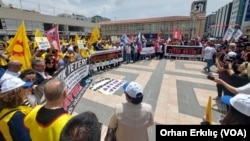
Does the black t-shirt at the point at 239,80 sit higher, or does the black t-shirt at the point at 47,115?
the black t-shirt at the point at 47,115

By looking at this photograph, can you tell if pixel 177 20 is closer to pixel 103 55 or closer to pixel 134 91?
pixel 103 55

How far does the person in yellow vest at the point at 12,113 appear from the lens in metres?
1.62

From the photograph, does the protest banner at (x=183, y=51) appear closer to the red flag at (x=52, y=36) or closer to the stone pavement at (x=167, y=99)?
the stone pavement at (x=167, y=99)

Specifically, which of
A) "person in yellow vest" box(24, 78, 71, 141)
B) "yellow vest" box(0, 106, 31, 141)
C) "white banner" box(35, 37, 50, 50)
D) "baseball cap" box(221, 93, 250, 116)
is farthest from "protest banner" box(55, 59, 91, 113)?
"baseball cap" box(221, 93, 250, 116)

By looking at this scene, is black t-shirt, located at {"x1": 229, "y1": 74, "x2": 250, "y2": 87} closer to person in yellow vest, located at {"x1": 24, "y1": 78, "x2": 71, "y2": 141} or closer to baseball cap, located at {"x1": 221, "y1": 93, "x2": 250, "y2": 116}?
baseball cap, located at {"x1": 221, "y1": 93, "x2": 250, "y2": 116}

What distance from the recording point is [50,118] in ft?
4.74

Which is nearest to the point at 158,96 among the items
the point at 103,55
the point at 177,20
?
the point at 103,55

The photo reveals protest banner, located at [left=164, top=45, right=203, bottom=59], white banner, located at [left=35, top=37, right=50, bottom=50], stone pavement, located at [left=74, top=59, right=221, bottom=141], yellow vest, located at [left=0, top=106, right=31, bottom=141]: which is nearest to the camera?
yellow vest, located at [left=0, top=106, right=31, bottom=141]

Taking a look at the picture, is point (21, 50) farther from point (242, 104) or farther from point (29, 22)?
point (29, 22)

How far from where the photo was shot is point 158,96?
6.48 m

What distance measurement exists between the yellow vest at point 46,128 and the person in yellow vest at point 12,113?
0.13m

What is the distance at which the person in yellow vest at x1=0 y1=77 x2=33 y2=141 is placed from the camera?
1.62 m

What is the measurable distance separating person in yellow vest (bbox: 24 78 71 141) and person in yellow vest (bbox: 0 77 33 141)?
12 centimetres

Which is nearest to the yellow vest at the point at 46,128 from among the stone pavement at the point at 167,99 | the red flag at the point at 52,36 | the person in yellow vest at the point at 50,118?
the person in yellow vest at the point at 50,118
